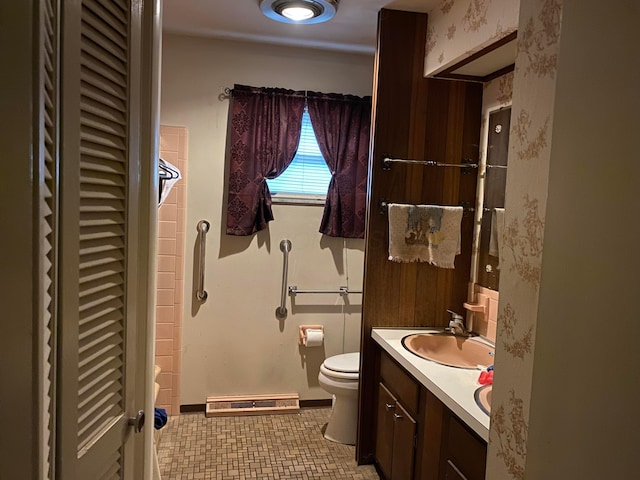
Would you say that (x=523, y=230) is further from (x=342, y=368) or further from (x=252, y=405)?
(x=252, y=405)

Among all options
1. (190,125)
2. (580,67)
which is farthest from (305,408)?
(580,67)

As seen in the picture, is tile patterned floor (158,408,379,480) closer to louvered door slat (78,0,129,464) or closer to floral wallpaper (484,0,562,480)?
louvered door slat (78,0,129,464)

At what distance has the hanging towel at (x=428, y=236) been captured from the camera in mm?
2652

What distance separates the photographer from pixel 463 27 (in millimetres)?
2258

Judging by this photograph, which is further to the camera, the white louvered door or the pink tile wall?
the pink tile wall

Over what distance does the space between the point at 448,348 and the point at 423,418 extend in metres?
0.59

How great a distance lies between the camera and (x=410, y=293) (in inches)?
109

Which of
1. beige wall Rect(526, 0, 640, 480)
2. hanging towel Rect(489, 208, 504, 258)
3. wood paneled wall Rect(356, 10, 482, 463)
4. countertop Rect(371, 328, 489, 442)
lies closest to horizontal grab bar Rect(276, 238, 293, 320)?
wood paneled wall Rect(356, 10, 482, 463)

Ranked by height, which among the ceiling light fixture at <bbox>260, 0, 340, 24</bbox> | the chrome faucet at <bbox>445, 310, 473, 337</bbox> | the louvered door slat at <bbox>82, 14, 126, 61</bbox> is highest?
the ceiling light fixture at <bbox>260, 0, 340, 24</bbox>

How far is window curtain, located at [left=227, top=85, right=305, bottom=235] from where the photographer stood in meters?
3.26

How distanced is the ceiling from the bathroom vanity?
5.56 ft

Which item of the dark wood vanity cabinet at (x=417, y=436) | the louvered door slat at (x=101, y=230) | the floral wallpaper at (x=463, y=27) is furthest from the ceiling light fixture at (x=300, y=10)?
the dark wood vanity cabinet at (x=417, y=436)

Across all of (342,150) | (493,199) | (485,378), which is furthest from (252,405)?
(493,199)

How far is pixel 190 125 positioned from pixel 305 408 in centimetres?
210
